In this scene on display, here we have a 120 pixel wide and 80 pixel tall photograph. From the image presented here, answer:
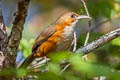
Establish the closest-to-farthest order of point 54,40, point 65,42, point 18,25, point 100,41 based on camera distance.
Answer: point 18,25 → point 100,41 → point 65,42 → point 54,40

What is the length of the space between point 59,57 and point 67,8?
7495 millimetres

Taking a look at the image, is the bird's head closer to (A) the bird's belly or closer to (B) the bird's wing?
(B) the bird's wing

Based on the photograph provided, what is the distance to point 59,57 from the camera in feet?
5.11

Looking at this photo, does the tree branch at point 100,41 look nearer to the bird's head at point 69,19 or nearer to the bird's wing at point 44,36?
the bird's wing at point 44,36

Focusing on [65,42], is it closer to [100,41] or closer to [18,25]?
[100,41]

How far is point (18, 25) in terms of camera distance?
7.61 feet

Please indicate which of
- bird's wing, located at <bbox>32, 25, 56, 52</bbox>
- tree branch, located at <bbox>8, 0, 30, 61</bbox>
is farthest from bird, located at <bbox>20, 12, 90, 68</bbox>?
tree branch, located at <bbox>8, 0, 30, 61</bbox>

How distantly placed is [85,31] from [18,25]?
467cm

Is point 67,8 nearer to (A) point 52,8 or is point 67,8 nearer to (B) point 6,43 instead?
(A) point 52,8

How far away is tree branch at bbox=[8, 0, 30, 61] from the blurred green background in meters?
0.59

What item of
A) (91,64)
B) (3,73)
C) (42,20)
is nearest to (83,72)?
(91,64)

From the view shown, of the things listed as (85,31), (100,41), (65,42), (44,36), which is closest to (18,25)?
(100,41)

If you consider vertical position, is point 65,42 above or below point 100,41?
below

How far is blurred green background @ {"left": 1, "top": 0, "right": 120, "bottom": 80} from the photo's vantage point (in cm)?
146
